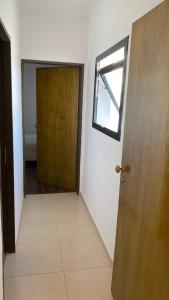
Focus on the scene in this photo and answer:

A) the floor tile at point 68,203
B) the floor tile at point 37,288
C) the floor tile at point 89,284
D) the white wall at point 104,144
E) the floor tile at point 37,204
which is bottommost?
the floor tile at point 89,284

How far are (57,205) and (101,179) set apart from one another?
3.49ft

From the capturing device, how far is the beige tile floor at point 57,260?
187 cm

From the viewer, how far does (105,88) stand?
7.97 feet

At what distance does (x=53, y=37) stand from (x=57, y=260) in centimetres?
265

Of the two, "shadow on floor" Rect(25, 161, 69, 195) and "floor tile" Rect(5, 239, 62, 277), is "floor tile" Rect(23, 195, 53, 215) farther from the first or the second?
"floor tile" Rect(5, 239, 62, 277)

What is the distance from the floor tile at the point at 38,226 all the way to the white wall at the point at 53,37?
2034mm

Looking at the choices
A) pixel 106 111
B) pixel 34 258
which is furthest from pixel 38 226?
pixel 106 111

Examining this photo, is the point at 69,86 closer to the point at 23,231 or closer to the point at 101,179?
the point at 101,179

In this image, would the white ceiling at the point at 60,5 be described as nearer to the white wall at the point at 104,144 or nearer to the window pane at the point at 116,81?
the white wall at the point at 104,144

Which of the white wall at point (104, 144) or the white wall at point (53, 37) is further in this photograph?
the white wall at point (53, 37)

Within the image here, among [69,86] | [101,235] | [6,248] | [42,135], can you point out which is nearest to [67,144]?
[42,135]

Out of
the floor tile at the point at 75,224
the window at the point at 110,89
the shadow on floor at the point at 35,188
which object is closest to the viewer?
the window at the point at 110,89

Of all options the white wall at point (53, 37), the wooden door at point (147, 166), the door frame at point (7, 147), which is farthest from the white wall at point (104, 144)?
the door frame at point (7, 147)

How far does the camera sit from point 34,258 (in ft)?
7.27
